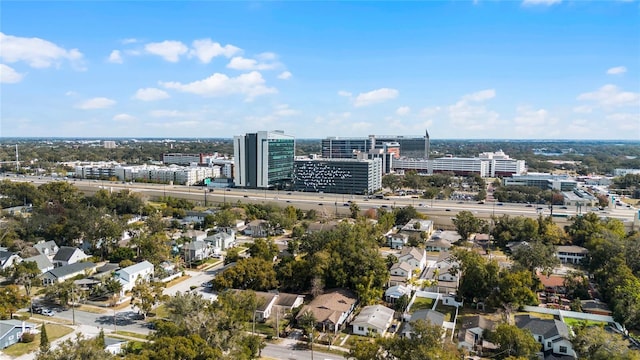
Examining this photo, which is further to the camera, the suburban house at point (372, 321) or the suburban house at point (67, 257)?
the suburban house at point (67, 257)

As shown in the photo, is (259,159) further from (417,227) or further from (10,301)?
(10,301)

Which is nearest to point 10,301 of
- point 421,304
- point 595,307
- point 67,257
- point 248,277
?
point 67,257

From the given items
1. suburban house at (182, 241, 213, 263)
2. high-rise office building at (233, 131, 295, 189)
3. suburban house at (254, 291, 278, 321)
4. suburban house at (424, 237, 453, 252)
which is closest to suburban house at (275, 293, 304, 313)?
suburban house at (254, 291, 278, 321)

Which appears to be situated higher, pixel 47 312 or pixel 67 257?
pixel 67 257

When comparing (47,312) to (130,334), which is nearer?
(130,334)

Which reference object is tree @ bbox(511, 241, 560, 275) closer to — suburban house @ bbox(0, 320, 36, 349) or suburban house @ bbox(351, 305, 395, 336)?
suburban house @ bbox(351, 305, 395, 336)

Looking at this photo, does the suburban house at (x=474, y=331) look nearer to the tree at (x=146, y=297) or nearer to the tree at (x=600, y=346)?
the tree at (x=600, y=346)

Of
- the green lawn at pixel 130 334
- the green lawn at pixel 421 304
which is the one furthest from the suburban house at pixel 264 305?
the green lawn at pixel 421 304
